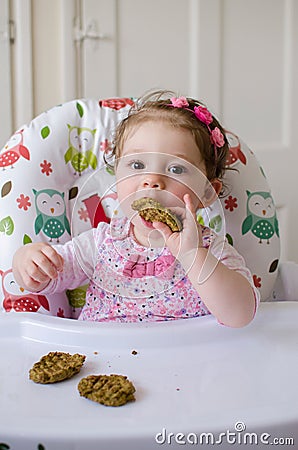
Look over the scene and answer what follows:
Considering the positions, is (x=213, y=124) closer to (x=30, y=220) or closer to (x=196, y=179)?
(x=196, y=179)

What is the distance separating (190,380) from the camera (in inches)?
32.6

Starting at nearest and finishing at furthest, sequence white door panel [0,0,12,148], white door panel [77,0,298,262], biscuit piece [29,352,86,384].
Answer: biscuit piece [29,352,86,384], white door panel [0,0,12,148], white door panel [77,0,298,262]

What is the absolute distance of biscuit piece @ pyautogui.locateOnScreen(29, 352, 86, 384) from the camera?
809mm

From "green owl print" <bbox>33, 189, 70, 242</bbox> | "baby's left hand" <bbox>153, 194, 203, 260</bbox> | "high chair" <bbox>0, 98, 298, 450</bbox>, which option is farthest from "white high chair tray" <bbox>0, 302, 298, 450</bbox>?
"green owl print" <bbox>33, 189, 70, 242</bbox>

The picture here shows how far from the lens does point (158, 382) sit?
0.83 meters

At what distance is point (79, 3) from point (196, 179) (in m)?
1.22

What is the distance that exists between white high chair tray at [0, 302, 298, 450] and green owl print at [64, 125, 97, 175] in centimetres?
35

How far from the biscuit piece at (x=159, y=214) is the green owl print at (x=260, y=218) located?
1.03 feet

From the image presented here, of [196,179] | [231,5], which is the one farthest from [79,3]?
[196,179]

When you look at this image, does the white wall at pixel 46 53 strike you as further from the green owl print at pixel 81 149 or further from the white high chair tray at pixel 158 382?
the white high chair tray at pixel 158 382

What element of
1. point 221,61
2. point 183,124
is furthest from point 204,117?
point 221,61

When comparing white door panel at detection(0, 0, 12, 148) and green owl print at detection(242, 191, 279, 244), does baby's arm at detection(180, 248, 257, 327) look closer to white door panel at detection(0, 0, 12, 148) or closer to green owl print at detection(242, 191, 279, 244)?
green owl print at detection(242, 191, 279, 244)

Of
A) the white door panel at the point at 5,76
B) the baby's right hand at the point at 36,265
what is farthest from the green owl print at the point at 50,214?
the white door panel at the point at 5,76

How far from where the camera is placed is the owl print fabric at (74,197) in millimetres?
1165
